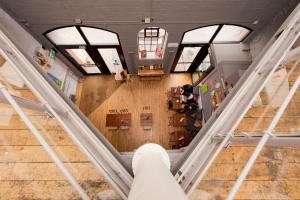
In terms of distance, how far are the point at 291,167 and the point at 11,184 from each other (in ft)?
7.44

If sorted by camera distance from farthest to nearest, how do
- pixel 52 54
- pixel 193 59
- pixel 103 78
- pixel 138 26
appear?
pixel 103 78 → pixel 193 59 → pixel 52 54 → pixel 138 26

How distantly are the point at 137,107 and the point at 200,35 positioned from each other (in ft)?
9.97

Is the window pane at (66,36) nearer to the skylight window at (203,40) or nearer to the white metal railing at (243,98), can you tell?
the skylight window at (203,40)

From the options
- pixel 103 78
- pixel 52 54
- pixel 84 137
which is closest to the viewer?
pixel 84 137

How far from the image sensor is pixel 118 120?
5.79 meters

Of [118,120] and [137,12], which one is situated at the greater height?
[137,12]

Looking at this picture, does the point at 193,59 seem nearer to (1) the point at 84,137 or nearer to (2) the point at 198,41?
(2) the point at 198,41

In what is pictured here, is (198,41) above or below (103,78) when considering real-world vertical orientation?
above

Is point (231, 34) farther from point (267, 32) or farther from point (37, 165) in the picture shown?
point (37, 165)

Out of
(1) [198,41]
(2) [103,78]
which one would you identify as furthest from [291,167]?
(2) [103,78]

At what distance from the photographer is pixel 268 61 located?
136cm

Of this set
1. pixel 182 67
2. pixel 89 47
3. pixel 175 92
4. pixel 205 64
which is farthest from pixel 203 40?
pixel 89 47

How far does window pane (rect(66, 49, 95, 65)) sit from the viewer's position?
228 inches

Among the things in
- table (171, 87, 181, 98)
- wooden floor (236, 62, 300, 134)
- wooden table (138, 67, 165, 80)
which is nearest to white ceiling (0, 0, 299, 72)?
wooden table (138, 67, 165, 80)
